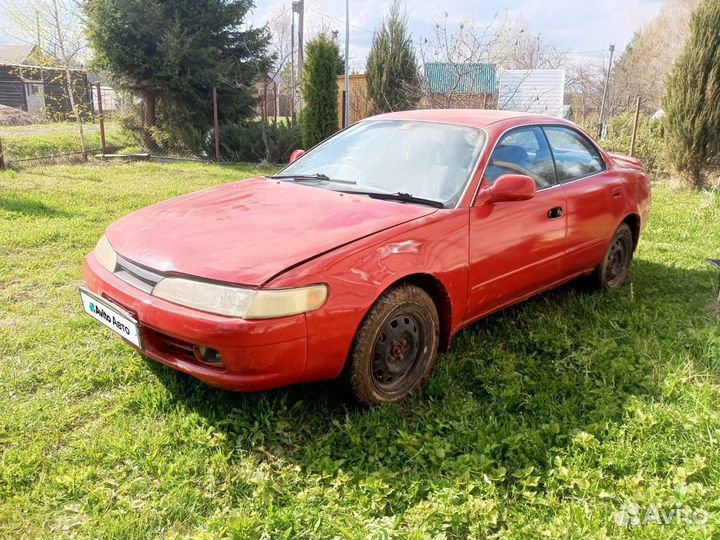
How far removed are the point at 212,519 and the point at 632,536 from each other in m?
1.58

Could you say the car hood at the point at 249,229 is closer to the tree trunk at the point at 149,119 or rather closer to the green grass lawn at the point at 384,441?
the green grass lawn at the point at 384,441

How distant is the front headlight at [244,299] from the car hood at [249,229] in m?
0.05

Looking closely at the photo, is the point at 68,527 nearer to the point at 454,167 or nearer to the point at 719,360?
the point at 454,167

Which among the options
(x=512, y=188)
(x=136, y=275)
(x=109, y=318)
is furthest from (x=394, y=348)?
(x=109, y=318)

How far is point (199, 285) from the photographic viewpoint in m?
2.29

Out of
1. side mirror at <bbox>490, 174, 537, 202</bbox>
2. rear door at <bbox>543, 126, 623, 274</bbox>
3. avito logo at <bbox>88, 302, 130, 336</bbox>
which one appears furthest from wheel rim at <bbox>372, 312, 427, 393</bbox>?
rear door at <bbox>543, 126, 623, 274</bbox>

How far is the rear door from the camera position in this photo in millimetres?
3789

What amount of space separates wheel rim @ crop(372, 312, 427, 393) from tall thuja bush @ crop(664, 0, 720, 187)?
29.6 ft

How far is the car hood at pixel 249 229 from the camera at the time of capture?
236 cm

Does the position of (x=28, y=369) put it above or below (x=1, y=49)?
below

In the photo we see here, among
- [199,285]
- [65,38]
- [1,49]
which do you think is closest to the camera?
[199,285]

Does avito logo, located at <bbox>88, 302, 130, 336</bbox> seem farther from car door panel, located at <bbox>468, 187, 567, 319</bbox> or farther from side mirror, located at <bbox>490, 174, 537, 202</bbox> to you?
side mirror, located at <bbox>490, 174, 537, 202</bbox>

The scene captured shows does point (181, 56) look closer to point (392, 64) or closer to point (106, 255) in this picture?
point (392, 64)

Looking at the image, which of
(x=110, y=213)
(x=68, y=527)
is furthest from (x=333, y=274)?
(x=110, y=213)
